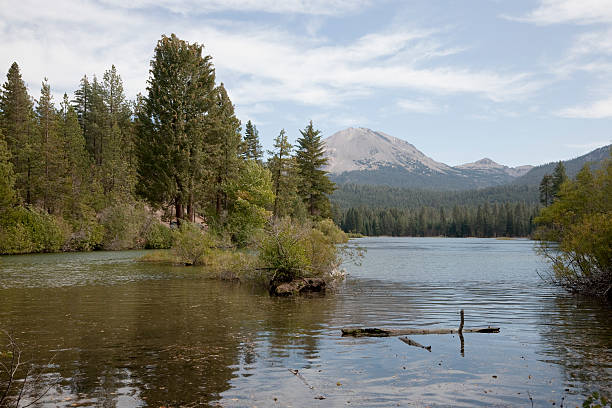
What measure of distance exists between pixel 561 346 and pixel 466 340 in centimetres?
227

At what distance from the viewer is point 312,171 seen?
75.2 meters

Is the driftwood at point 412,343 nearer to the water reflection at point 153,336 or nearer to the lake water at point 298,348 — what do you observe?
the lake water at point 298,348

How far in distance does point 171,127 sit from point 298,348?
31.8 metres

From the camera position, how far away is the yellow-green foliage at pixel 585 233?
19147 mm

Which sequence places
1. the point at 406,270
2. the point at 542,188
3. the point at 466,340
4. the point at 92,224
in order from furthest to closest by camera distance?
the point at 542,188 < the point at 92,224 < the point at 406,270 < the point at 466,340

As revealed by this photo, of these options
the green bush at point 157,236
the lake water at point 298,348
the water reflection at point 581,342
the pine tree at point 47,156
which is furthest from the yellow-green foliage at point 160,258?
the water reflection at point 581,342

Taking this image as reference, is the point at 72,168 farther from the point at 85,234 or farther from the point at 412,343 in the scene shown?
the point at 412,343

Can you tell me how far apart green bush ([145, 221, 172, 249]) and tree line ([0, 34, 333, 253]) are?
0.14 meters

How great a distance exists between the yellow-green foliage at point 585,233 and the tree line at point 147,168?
17348 millimetres

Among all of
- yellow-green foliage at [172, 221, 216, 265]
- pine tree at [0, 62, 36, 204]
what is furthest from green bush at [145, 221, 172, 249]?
yellow-green foliage at [172, 221, 216, 265]

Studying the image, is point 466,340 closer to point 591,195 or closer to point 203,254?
point 591,195

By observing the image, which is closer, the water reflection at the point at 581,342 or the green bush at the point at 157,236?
the water reflection at the point at 581,342

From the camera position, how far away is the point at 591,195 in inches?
916

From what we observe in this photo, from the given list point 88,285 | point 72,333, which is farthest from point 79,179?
point 72,333
